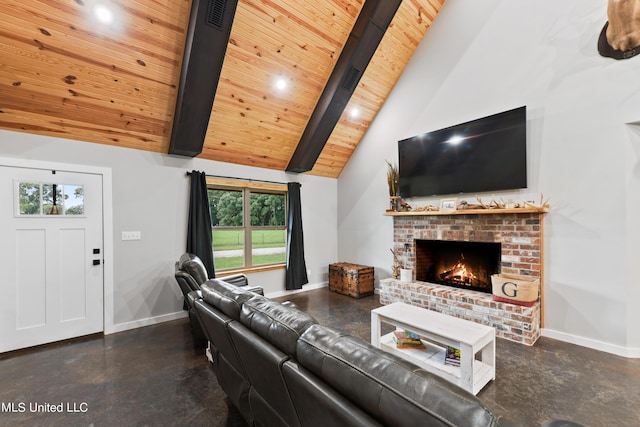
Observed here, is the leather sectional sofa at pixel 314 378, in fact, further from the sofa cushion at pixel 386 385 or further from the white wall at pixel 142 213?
the white wall at pixel 142 213

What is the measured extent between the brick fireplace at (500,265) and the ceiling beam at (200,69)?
3.12m

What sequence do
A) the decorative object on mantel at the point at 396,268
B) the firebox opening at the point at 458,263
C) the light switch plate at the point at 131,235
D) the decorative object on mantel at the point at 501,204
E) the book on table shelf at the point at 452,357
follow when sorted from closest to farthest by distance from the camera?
the book on table shelf at the point at 452,357 < the decorative object on mantel at the point at 501,204 < the light switch plate at the point at 131,235 < the firebox opening at the point at 458,263 < the decorative object on mantel at the point at 396,268

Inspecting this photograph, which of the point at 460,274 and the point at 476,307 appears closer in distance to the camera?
the point at 476,307

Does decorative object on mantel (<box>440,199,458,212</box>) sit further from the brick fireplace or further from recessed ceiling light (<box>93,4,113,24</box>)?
recessed ceiling light (<box>93,4,113,24</box>)

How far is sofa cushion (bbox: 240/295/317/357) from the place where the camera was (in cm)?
122

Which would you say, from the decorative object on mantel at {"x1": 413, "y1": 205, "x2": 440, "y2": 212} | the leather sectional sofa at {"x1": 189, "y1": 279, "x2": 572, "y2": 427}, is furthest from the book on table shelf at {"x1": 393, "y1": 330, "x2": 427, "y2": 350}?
the decorative object on mantel at {"x1": 413, "y1": 205, "x2": 440, "y2": 212}

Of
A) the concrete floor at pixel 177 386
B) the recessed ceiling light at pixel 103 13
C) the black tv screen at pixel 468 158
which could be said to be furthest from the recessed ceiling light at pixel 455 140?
the recessed ceiling light at pixel 103 13

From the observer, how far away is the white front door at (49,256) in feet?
9.55

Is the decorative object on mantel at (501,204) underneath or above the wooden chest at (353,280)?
above

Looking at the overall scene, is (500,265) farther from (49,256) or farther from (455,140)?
(49,256)

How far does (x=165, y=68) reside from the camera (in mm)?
3090

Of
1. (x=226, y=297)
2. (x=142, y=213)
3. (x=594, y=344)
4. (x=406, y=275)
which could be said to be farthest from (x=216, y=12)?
(x=594, y=344)

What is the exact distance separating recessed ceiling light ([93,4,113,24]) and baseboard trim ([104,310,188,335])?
3.34 metres

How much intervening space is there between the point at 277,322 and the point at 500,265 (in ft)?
10.7
